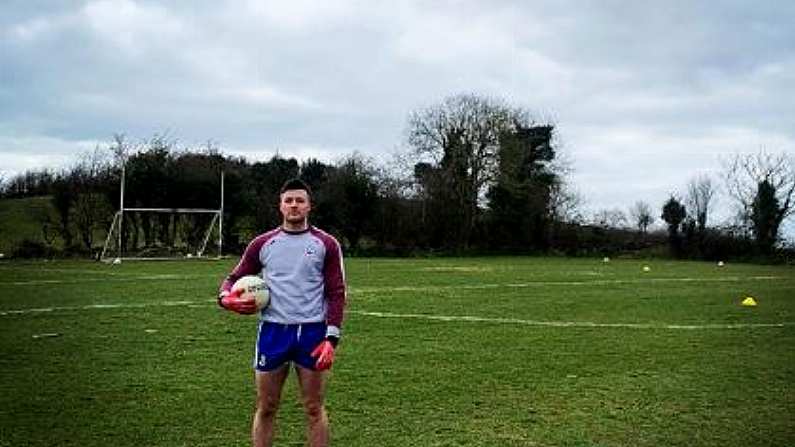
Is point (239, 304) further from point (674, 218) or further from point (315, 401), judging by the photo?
point (674, 218)

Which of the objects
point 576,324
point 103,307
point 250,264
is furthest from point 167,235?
point 250,264

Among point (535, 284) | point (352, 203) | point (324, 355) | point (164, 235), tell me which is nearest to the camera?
point (324, 355)

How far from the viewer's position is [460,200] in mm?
52406

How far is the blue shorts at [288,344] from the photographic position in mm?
5094

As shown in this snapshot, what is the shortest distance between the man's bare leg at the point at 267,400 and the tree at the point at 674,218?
5068cm

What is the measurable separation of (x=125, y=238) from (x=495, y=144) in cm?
2325

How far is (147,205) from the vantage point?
43062mm

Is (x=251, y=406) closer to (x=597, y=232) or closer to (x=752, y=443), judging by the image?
(x=752, y=443)

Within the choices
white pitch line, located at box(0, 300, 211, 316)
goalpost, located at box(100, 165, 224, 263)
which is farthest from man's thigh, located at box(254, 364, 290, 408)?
goalpost, located at box(100, 165, 224, 263)

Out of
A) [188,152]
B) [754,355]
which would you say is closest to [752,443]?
[754,355]

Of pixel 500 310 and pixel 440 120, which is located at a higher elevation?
pixel 440 120

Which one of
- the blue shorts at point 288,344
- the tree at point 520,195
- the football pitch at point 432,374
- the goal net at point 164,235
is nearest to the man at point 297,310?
the blue shorts at point 288,344

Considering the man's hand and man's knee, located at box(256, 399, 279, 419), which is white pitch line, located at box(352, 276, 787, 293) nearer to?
man's knee, located at box(256, 399, 279, 419)

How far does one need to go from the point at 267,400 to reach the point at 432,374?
398 cm
